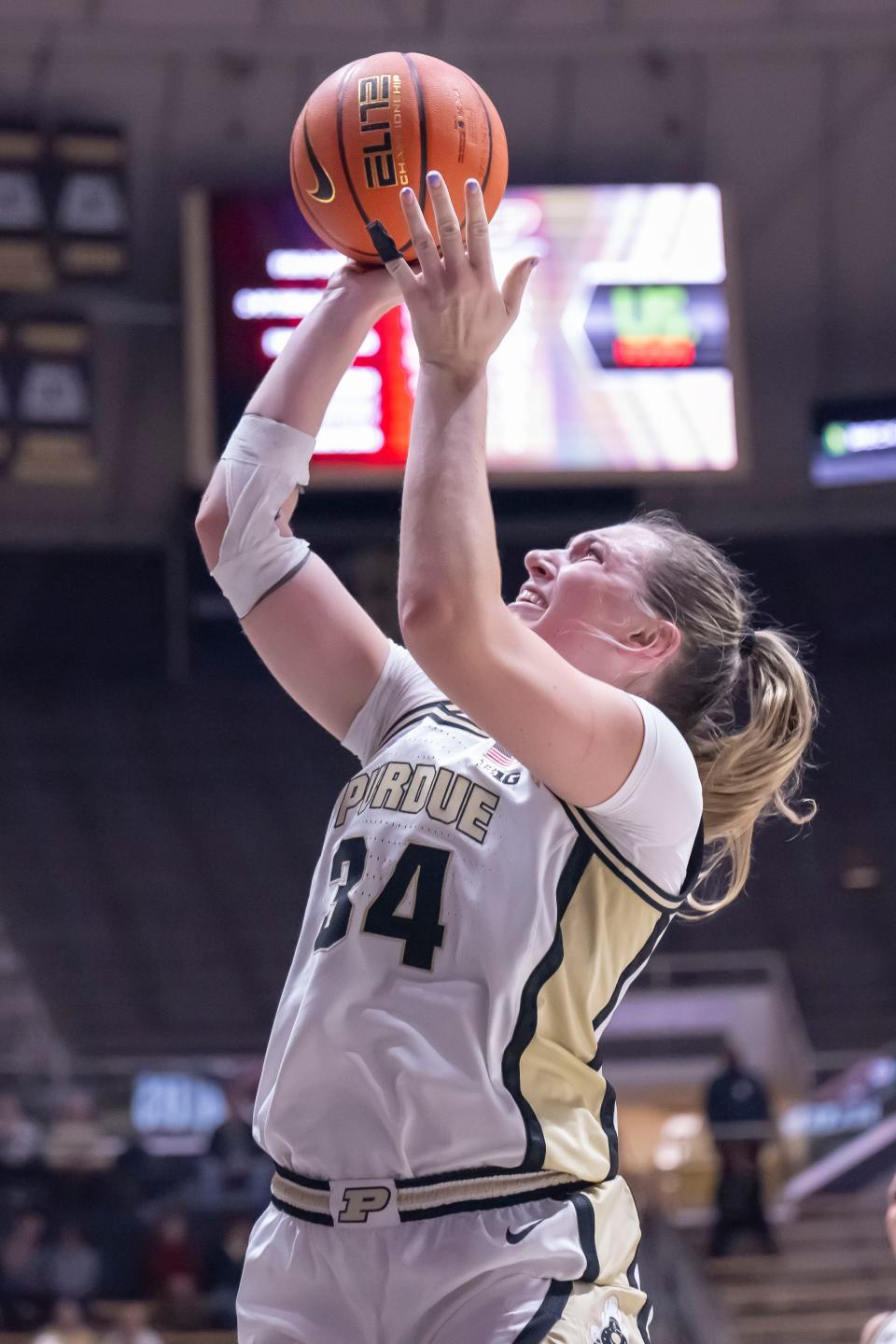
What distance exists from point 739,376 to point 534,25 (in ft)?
7.76

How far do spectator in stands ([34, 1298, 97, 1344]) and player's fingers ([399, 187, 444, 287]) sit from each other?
253 inches

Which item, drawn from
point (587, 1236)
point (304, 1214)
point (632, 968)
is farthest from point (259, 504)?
point (587, 1236)

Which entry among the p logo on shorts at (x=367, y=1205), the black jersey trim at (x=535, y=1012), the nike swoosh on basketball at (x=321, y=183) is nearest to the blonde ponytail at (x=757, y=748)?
the black jersey trim at (x=535, y=1012)

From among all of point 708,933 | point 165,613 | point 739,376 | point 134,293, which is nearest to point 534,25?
point 739,376

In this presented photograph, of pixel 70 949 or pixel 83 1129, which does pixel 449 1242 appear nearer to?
pixel 83 1129

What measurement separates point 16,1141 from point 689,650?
20.2ft

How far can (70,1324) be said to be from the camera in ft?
24.2

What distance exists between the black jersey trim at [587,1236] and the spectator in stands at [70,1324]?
593 cm

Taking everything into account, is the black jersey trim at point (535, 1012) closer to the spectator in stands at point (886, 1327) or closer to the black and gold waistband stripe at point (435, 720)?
the black and gold waistband stripe at point (435, 720)

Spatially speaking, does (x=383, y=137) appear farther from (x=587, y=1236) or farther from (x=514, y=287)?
(x=587, y=1236)

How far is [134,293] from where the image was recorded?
11945mm

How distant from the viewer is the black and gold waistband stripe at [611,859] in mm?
2141

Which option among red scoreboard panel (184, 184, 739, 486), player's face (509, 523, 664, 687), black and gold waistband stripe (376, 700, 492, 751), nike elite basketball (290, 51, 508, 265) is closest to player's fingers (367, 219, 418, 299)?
nike elite basketball (290, 51, 508, 265)

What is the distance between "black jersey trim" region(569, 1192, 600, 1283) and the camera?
201 cm
